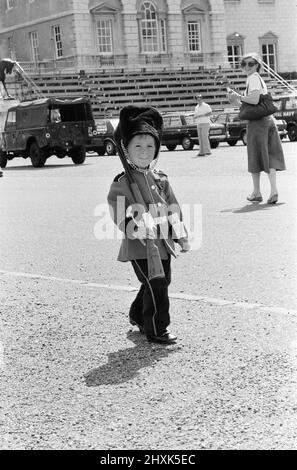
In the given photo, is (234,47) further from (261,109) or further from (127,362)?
(127,362)

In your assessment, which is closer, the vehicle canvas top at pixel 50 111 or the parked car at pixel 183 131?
the vehicle canvas top at pixel 50 111

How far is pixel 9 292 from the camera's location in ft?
26.0

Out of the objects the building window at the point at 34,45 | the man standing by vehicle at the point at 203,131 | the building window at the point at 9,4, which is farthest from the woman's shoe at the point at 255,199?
the building window at the point at 9,4

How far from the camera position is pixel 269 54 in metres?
70.6

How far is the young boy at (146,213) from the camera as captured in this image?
19.2ft

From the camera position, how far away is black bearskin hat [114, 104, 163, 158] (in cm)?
587

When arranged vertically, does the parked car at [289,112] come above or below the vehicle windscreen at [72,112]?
below

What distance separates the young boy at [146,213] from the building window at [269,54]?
65.3 m

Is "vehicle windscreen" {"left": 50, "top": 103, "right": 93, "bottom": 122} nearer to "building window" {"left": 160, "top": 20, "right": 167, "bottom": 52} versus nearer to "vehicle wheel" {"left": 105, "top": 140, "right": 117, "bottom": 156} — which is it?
"vehicle wheel" {"left": 105, "top": 140, "right": 117, "bottom": 156}

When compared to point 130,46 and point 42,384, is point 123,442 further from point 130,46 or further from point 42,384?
point 130,46

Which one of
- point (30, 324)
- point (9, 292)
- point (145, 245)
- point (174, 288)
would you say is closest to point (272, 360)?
point (145, 245)

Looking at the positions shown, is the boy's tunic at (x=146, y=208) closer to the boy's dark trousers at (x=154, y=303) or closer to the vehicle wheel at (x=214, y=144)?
the boy's dark trousers at (x=154, y=303)
